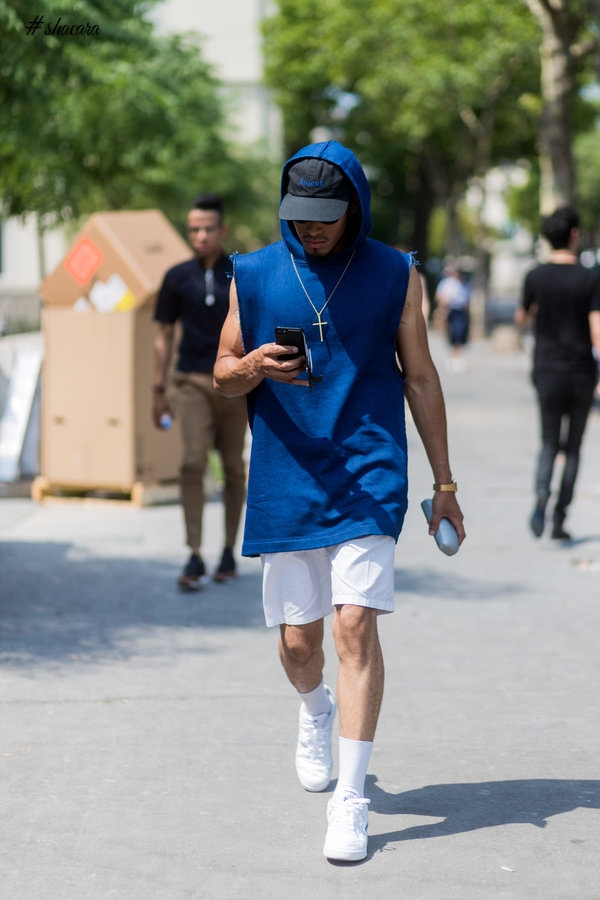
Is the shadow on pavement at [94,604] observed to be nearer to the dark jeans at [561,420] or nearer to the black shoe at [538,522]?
the black shoe at [538,522]

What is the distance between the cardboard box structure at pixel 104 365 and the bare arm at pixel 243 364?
581 centimetres

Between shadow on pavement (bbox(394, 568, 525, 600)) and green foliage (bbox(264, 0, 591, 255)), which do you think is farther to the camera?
green foliage (bbox(264, 0, 591, 255))

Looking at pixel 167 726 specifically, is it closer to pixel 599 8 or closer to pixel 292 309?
pixel 292 309

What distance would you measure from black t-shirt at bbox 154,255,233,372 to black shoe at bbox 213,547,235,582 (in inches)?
36.8

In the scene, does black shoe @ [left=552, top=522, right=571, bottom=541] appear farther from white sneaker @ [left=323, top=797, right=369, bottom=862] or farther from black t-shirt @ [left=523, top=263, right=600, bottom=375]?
white sneaker @ [left=323, top=797, right=369, bottom=862]

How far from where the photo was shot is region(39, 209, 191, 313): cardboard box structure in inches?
408

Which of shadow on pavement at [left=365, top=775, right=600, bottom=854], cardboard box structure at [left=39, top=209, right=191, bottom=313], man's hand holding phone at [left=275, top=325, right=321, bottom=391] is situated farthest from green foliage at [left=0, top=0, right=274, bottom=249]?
shadow on pavement at [left=365, top=775, right=600, bottom=854]

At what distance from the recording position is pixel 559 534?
9.16 metres

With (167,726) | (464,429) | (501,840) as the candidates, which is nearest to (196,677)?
(167,726)

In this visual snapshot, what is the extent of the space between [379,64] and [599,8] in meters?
20.7

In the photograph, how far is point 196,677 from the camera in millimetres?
5984

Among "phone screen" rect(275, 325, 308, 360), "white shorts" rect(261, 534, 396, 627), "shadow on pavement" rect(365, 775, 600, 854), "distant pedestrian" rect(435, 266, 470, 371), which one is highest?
"phone screen" rect(275, 325, 308, 360)

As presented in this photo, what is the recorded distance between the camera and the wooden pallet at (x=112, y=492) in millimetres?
10273

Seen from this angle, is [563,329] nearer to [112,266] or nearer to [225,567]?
[225,567]
